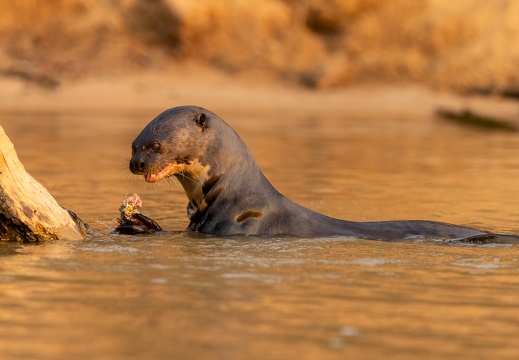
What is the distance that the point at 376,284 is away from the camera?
5.74m

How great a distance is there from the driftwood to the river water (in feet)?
0.38

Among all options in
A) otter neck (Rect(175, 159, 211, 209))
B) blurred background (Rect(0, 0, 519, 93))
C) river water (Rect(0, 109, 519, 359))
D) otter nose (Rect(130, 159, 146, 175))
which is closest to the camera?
river water (Rect(0, 109, 519, 359))

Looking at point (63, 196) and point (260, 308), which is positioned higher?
point (63, 196)

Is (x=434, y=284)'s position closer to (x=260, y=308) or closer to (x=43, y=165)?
(x=260, y=308)

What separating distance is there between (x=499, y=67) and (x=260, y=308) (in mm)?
19836

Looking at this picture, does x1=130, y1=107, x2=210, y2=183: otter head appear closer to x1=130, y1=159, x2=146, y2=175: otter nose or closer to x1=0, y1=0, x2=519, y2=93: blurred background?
x1=130, y1=159, x2=146, y2=175: otter nose

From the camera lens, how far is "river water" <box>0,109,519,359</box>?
4.46 meters

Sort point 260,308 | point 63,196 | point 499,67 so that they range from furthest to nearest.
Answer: point 499,67, point 63,196, point 260,308

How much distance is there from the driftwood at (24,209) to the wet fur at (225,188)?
54 cm

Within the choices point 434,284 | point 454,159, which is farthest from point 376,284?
point 454,159

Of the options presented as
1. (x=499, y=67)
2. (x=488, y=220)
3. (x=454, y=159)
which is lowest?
→ (x=488, y=220)

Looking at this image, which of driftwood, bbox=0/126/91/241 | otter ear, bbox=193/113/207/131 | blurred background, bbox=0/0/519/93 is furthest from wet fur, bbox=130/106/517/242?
blurred background, bbox=0/0/519/93

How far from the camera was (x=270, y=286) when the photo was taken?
562cm

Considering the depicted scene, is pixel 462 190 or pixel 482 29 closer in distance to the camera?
pixel 462 190
